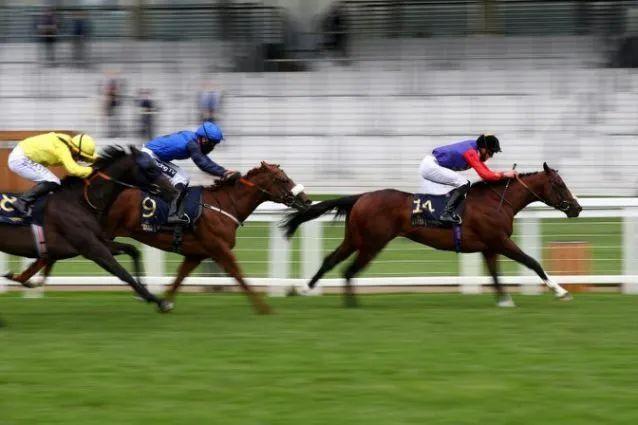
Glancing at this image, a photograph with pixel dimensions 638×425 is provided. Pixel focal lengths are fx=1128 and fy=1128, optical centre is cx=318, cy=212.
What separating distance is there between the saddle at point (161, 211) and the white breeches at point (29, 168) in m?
0.86

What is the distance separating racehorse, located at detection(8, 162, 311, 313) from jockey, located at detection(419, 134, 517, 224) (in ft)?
4.18

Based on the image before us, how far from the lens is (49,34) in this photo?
21.9 meters

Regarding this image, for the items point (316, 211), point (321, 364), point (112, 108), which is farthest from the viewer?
point (112, 108)

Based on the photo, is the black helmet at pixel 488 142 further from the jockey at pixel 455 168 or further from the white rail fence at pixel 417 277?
the white rail fence at pixel 417 277

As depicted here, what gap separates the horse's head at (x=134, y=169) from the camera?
9438mm

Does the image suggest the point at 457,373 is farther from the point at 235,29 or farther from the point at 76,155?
the point at 235,29

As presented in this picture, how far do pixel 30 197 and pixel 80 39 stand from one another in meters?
13.8

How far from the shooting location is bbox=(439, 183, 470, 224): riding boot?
10234mm

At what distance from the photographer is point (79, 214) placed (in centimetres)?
909

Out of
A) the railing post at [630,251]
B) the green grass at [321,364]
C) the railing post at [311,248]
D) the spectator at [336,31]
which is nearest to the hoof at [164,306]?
the green grass at [321,364]

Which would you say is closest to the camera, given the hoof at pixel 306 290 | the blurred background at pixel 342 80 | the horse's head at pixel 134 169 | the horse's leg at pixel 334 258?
the horse's head at pixel 134 169

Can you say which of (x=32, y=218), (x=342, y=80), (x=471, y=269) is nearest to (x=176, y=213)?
(x=32, y=218)

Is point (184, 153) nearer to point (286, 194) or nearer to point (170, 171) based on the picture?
point (170, 171)

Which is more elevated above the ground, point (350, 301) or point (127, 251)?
point (127, 251)
